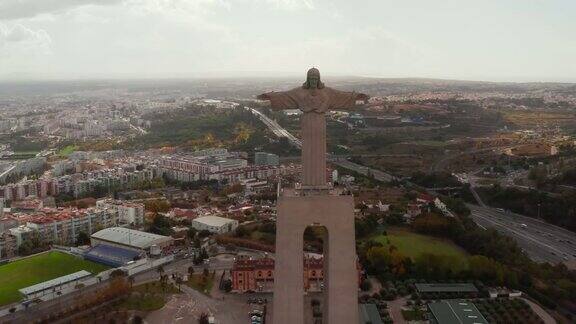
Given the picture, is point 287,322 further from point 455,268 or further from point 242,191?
point 242,191

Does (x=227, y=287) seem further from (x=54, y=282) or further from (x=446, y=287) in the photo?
(x=446, y=287)

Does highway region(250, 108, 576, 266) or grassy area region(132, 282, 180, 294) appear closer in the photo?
grassy area region(132, 282, 180, 294)

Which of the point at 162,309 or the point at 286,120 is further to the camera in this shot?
the point at 286,120

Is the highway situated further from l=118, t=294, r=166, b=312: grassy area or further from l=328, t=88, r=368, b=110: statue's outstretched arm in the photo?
l=328, t=88, r=368, b=110: statue's outstretched arm

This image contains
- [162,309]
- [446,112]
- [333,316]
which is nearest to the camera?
[333,316]

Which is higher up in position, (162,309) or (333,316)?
(333,316)

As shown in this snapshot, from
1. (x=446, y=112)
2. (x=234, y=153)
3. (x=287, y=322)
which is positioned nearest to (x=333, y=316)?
(x=287, y=322)

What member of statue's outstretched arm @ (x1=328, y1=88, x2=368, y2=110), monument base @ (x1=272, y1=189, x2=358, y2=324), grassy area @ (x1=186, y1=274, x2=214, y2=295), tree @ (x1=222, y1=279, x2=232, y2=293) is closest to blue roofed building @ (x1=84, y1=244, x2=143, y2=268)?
grassy area @ (x1=186, y1=274, x2=214, y2=295)

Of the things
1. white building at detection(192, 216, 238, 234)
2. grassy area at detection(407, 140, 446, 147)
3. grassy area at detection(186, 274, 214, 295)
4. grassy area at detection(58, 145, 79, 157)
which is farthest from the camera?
grassy area at detection(58, 145, 79, 157)
